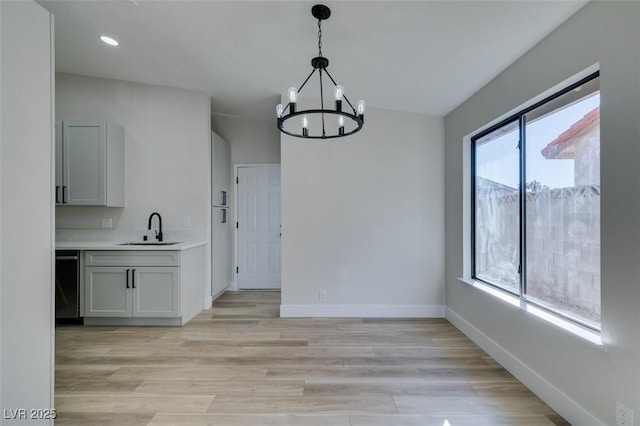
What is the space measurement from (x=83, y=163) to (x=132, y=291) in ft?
5.35

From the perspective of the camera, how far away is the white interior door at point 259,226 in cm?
510

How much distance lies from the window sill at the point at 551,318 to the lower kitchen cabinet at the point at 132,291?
3.22 meters

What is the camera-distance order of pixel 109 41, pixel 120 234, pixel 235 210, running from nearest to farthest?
pixel 109 41
pixel 120 234
pixel 235 210

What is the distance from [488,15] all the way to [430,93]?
1.21 meters

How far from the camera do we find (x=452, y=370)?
2426mm

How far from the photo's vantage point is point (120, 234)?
3904 millimetres

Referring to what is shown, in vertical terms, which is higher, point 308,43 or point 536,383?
point 308,43

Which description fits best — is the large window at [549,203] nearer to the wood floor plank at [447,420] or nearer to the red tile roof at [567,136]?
the red tile roof at [567,136]

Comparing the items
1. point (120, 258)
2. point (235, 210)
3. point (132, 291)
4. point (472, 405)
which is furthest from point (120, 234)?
point (472, 405)

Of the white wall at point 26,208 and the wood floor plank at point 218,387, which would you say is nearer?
the white wall at point 26,208

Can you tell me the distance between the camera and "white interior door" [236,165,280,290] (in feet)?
16.7

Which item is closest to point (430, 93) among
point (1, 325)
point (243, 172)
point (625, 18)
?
point (625, 18)

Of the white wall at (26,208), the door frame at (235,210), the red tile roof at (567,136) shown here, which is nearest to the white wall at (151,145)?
the door frame at (235,210)

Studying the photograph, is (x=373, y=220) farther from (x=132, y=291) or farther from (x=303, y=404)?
(x=132, y=291)
